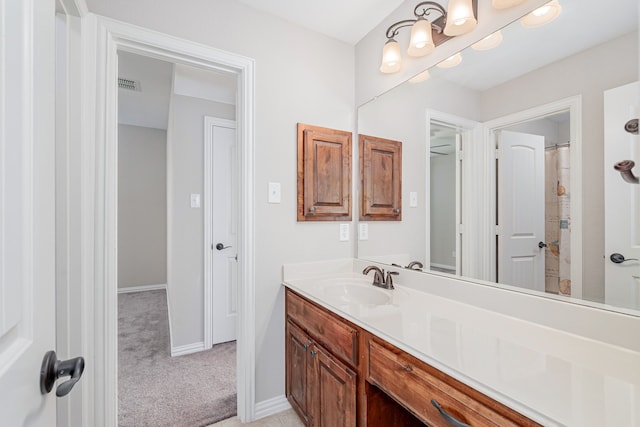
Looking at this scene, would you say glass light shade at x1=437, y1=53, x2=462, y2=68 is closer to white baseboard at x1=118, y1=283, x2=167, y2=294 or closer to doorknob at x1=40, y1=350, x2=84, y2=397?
doorknob at x1=40, y1=350, x2=84, y2=397

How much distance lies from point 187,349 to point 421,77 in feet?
9.28

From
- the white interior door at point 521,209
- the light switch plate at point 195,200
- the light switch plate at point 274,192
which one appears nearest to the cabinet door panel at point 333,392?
the white interior door at point 521,209

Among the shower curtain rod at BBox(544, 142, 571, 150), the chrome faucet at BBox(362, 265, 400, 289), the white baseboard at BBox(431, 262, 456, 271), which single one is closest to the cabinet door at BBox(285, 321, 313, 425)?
the chrome faucet at BBox(362, 265, 400, 289)

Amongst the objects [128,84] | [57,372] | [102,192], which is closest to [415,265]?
[57,372]

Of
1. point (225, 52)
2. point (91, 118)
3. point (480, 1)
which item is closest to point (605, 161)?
point (480, 1)

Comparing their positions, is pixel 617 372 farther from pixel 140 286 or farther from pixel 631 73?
pixel 140 286

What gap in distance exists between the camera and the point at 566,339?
954mm

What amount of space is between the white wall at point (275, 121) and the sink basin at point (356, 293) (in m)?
0.31

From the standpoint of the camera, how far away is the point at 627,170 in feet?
2.93

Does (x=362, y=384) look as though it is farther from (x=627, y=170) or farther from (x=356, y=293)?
(x=627, y=170)

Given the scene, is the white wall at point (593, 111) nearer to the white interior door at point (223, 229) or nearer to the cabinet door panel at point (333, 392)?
the cabinet door panel at point (333, 392)

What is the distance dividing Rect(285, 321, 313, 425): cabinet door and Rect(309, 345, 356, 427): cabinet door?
0.07 m

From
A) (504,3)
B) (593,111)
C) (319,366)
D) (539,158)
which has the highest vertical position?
(504,3)

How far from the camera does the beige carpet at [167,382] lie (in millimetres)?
1759
